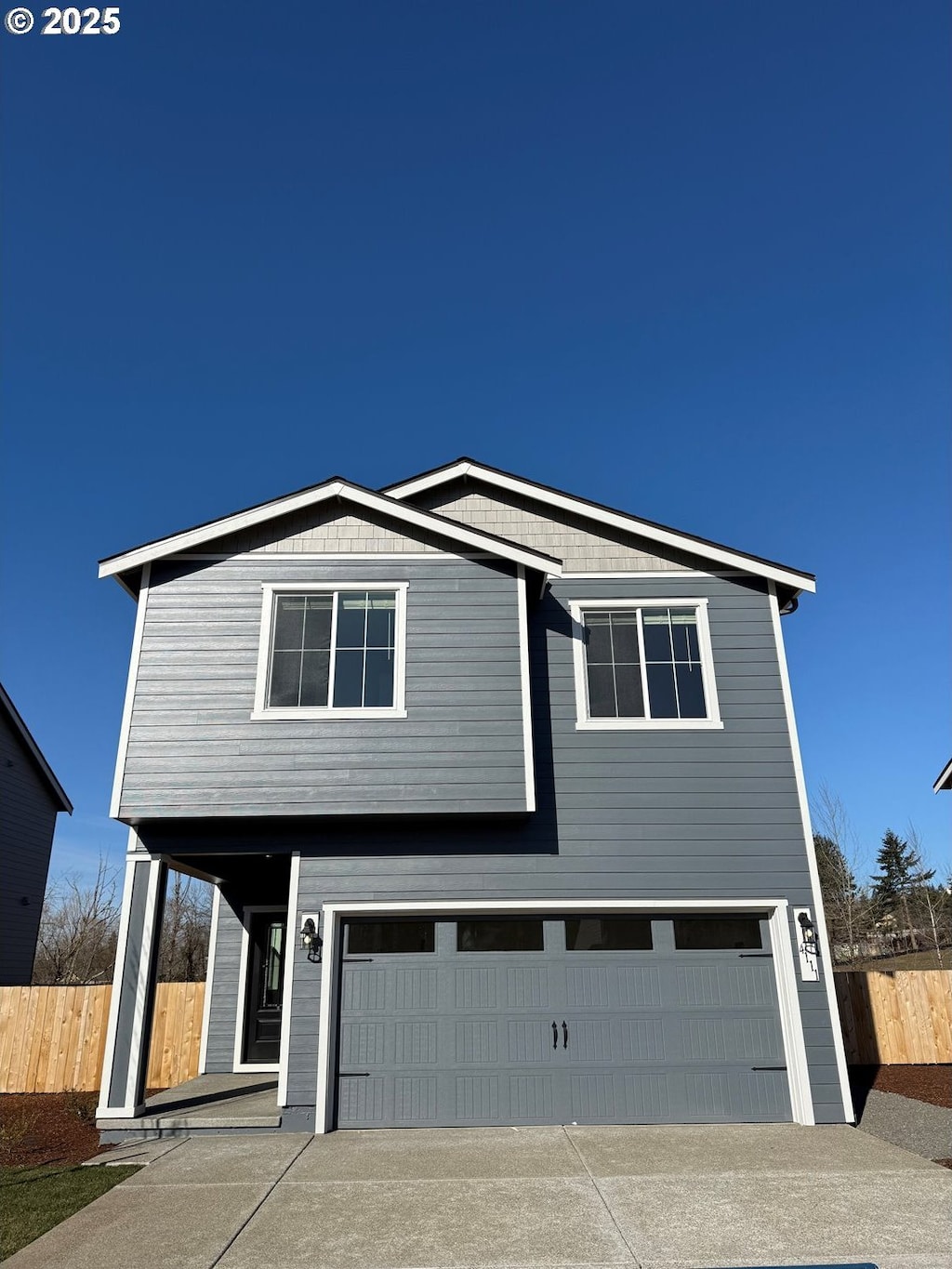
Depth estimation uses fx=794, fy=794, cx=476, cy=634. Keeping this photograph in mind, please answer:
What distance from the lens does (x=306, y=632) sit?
949cm

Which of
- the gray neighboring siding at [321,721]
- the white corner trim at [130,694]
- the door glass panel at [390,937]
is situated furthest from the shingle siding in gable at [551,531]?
the door glass panel at [390,937]

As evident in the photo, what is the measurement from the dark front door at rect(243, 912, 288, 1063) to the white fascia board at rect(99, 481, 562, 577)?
556cm

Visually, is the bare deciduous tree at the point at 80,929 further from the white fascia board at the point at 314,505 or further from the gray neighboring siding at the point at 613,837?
the white fascia board at the point at 314,505

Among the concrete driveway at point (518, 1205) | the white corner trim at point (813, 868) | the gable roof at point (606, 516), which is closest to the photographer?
the concrete driveway at point (518, 1205)

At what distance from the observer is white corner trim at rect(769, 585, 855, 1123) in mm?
8578

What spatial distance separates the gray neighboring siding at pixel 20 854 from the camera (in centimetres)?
1653

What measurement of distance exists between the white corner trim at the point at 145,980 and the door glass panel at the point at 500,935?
3362mm

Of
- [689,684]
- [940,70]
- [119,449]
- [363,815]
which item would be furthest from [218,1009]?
[940,70]

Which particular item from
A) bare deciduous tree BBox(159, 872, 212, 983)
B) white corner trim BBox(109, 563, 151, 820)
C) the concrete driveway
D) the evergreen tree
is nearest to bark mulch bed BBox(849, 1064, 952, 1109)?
the concrete driveway

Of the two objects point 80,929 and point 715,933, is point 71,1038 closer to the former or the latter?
point 715,933

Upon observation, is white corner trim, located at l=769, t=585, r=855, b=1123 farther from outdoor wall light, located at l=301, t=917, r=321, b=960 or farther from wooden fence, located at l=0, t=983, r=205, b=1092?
wooden fence, located at l=0, t=983, r=205, b=1092

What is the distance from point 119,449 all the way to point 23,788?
26.9 ft

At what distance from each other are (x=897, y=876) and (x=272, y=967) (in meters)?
32.5

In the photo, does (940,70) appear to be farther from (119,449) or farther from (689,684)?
(119,449)
